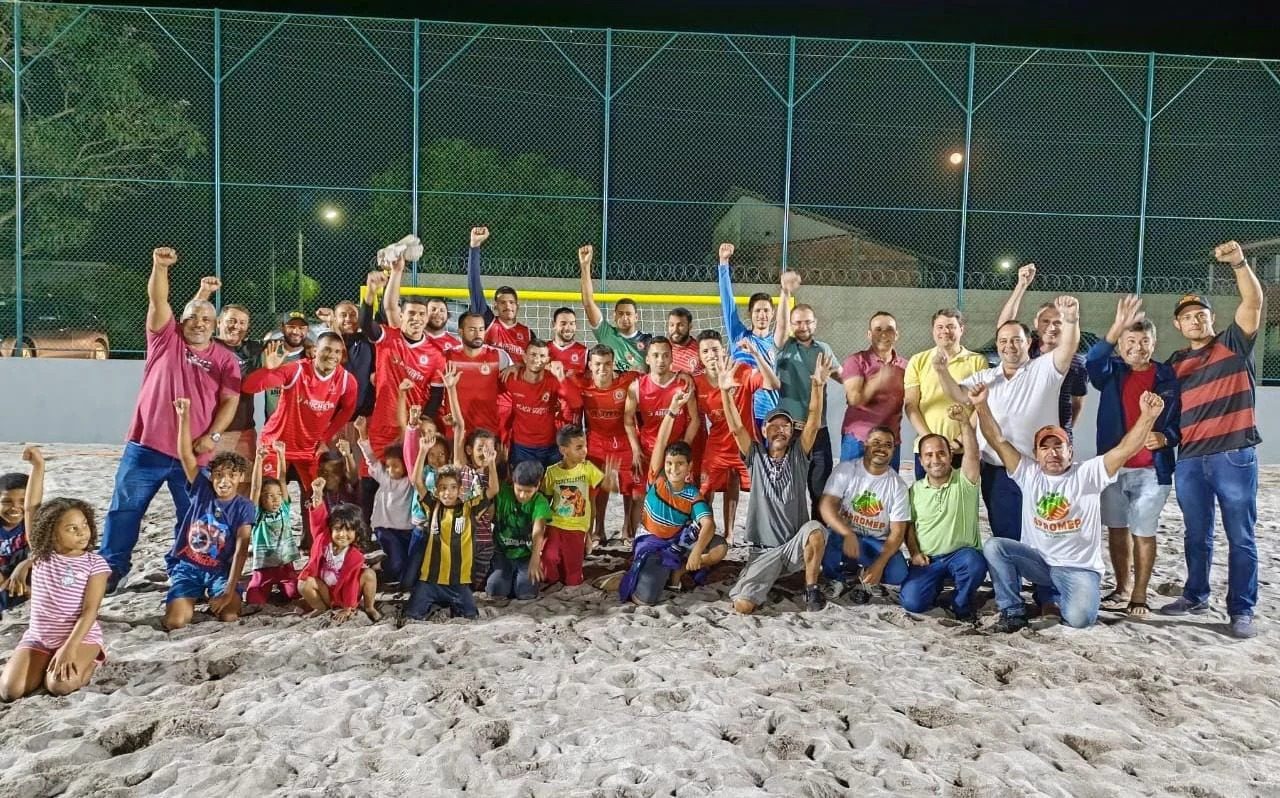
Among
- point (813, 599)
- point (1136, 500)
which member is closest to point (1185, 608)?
point (1136, 500)

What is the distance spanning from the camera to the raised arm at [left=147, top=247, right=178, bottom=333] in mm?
4429

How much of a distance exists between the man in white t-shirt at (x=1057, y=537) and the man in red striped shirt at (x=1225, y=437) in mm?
323

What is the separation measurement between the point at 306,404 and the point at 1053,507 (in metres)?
4.10

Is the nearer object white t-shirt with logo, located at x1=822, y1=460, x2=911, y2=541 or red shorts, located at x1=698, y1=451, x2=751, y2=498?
white t-shirt with logo, located at x1=822, y1=460, x2=911, y2=541

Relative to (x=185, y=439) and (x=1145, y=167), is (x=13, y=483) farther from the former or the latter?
(x=1145, y=167)

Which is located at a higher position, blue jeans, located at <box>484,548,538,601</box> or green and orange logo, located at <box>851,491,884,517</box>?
green and orange logo, located at <box>851,491,884,517</box>

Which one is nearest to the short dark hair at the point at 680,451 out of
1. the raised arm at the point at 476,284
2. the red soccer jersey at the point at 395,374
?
the red soccer jersey at the point at 395,374

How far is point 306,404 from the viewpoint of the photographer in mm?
5195

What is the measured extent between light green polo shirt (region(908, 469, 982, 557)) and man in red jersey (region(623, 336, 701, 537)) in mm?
1398

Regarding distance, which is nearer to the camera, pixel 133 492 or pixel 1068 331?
pixel 1068 331

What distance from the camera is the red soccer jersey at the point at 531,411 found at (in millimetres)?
5559

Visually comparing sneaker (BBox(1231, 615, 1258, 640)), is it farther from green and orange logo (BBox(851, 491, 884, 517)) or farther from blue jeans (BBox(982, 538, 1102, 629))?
green and orange logo (BBox(851, 491, 884, 517))

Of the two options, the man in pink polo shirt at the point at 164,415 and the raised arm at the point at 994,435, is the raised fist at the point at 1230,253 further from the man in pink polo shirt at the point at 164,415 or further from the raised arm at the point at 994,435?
the man in pink polo shirt at the point at 164,415

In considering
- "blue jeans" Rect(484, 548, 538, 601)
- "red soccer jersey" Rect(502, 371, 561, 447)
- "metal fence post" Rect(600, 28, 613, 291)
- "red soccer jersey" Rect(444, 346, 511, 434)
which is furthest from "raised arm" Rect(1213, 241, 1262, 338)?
"metal fence post" Rect(600, 28, 613, 291)
